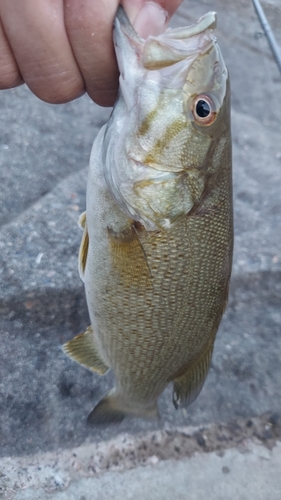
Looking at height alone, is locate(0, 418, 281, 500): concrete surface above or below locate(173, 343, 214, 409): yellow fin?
below

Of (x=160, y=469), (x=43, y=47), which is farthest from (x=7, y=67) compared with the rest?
(x=160, y=469)

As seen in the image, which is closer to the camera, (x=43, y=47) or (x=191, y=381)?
(x=43, y=47)

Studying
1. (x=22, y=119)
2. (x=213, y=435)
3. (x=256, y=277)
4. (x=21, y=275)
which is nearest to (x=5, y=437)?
(x=21, y=275)

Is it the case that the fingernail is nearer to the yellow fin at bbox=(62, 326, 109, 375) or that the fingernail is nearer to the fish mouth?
the fish mouth

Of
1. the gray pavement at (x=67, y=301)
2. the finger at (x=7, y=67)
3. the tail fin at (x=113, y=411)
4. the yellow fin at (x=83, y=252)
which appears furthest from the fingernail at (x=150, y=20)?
the gray pavement at (x=67, y=301)

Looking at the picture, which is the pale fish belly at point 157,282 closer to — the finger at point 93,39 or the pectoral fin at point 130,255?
the pectoral fin at point 130,255

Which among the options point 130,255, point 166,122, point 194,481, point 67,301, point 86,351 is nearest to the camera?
point 166,122

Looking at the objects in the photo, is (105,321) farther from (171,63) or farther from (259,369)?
(259,369)

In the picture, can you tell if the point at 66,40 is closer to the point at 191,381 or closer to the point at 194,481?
the point at 191,381

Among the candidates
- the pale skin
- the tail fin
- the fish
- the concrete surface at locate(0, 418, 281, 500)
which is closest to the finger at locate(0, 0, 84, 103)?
the pale skin
